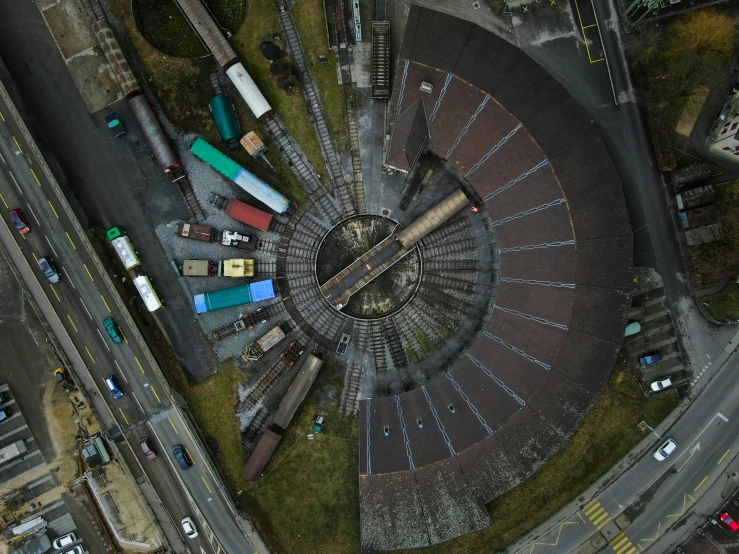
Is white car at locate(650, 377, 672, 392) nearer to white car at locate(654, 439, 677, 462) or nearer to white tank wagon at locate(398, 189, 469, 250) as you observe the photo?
white car at locate(654, 439, 677, 462)

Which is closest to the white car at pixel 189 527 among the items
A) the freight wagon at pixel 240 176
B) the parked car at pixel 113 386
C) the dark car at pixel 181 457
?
the dark car at pixel 181 457

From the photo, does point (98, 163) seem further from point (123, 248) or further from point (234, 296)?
point (234, 296)

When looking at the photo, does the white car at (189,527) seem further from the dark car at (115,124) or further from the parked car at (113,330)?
the dark car at (115,124)

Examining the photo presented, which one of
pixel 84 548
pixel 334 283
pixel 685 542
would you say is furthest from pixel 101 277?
pixel 685 542

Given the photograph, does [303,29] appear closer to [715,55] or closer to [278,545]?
[715,55]

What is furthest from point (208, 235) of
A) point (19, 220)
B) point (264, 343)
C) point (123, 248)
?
point (19, 220)

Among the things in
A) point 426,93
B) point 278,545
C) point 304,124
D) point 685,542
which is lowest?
point 685,542
